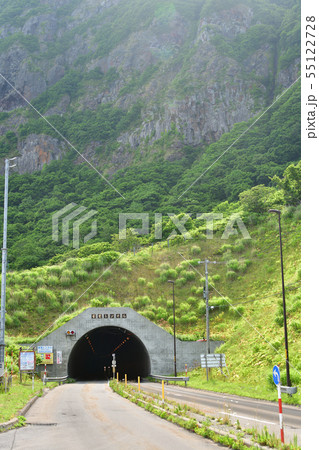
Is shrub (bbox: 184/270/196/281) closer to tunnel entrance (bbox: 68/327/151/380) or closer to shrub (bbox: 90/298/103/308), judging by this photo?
tunnel entrance (bbox: 68/327/151/380)

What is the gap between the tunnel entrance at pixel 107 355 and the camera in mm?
54438

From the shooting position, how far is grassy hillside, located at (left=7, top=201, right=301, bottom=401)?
135ft

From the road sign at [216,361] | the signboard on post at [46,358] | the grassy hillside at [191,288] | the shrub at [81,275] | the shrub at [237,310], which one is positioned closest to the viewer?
the road sign at [216,361]

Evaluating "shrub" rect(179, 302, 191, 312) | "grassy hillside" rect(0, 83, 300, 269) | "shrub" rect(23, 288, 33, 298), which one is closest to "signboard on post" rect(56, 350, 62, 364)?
"shrub" rect(23, 288, 33, 298)

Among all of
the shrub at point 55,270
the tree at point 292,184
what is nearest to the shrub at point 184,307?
the shrub at point 55,270

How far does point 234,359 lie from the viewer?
36750 millimetres

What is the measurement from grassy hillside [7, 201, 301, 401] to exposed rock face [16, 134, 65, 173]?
7777 centimetres

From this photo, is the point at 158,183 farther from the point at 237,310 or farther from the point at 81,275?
the point at 237,310

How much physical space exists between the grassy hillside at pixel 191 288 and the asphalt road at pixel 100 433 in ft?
64.1

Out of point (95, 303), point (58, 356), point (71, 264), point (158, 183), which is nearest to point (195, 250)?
point (71, 264)

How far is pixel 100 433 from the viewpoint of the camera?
40.2 feet

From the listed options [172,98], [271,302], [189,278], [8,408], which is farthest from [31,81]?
[8,408]

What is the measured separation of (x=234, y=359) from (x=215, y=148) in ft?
295

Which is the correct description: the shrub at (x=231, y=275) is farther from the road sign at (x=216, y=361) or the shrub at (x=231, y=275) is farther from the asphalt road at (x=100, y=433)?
the asphalt road at (x=100, y=433)
